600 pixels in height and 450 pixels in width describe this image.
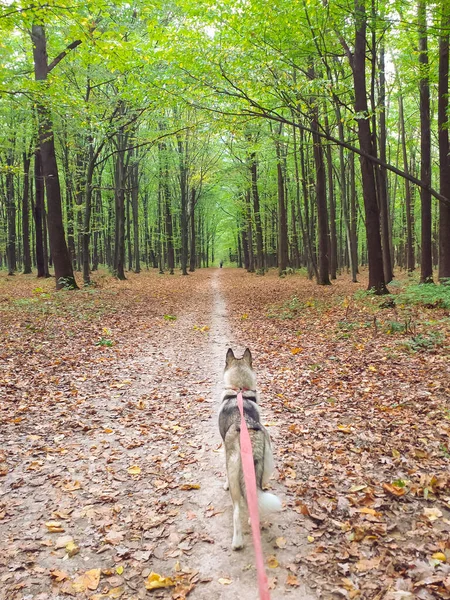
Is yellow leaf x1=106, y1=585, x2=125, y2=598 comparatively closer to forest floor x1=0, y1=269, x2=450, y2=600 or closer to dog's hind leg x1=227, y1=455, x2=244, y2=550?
forest floor x1=0, y1=269, x2=450, y2=600

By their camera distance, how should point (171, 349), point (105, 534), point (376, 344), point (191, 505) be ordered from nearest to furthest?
point (105, 534)
point (191, 505)
point (376, 344)
point (171, 349)

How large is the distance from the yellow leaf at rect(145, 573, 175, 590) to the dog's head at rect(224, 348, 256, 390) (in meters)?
1.93

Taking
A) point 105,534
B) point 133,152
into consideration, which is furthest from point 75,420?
point 133,152

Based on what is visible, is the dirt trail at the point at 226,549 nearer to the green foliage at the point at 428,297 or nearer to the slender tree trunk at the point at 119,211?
the green foliage at the point at 428,297

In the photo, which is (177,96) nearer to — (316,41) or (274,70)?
(274,70)

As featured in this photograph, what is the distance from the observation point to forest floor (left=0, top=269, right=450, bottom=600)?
3207 millimetres

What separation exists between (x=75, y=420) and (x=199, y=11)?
1301 cm

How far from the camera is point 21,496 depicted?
14.4 ft

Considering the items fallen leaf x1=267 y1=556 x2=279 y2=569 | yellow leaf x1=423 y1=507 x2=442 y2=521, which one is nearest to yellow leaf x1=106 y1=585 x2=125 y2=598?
fallen leaf x1=267 y1=556 x2=279 y2=569

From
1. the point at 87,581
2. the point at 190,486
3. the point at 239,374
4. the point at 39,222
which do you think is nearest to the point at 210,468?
the point at 190,486

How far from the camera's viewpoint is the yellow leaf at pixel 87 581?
3.13 metres

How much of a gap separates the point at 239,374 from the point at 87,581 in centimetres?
239

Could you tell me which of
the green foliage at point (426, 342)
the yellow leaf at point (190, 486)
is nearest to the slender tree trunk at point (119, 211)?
the green foliage at point (426, 342)

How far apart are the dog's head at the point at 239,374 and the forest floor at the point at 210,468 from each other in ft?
3.94
